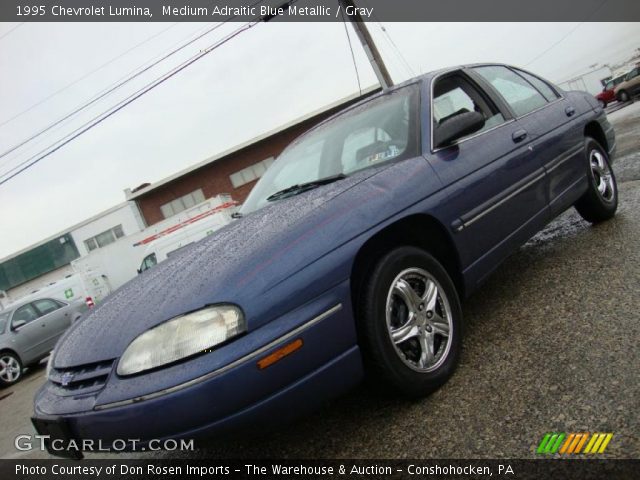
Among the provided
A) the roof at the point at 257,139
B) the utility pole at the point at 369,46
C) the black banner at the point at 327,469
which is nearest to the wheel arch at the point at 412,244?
the black banner at the point at 327,469

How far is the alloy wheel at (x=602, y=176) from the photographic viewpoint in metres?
3.94

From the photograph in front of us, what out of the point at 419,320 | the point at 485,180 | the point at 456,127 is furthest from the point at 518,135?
the point at 419,320

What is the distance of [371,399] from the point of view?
234cm

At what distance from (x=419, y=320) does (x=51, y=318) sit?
9.58 metres

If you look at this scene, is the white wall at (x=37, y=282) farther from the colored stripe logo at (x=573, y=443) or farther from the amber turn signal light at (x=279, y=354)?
the colored stripe logo at (x=573, y=443)

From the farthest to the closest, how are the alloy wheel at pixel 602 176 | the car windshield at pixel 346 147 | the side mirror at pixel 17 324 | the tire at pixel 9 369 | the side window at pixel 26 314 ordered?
the side window at pixel 26 314 < the side mirror at pixel 17 324 < the tire at pixel 9 369 < the alloy wheel at pixel 602 176 < the car windshield at pixel 346 147

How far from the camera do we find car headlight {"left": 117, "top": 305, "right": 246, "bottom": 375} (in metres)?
1.66

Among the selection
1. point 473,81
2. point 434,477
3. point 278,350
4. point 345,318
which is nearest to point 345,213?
point 345,318

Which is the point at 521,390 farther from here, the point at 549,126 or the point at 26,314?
the point at 26,314

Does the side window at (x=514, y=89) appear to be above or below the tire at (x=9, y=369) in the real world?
above

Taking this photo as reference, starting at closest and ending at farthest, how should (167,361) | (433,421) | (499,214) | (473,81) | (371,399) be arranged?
(167,361) → (433,421) → (371,399) → (499,214) → (473,81)

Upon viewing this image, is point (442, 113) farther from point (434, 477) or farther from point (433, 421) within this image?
point (434, 477)

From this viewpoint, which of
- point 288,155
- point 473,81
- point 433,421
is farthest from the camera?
point 288,155

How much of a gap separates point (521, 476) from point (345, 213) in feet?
3.80
